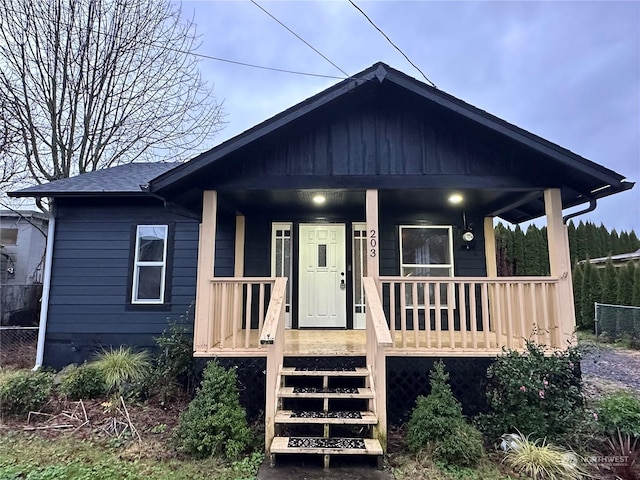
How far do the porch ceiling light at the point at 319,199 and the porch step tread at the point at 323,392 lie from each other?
9.43ft

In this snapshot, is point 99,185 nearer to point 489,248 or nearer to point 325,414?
point 325,414

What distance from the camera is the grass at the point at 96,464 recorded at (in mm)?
3250

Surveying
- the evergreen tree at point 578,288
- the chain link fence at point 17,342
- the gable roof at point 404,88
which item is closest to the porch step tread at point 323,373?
the gable roof at point 404,88

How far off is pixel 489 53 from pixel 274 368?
1220 cm

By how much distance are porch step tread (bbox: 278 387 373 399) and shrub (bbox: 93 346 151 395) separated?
2.51 m

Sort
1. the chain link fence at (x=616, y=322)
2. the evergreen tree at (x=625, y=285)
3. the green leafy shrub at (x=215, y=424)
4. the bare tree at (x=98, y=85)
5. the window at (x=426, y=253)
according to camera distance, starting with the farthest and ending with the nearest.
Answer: the evergreen tree at (x=625, y=285), the bare tree at (x=98, y=85), the chain link fence at (x=616, y=322), the window at (x=426, y=253), the green leafy shrub at (x=215, y=424)

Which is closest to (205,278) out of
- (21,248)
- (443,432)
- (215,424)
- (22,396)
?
(215,424)

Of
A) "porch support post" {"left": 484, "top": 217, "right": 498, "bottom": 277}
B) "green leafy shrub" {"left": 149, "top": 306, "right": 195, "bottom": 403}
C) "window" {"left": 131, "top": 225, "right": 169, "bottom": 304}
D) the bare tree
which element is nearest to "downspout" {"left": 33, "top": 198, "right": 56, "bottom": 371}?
"window" {"left": 131, "top": 225, "right": 169, "bottom": 304}

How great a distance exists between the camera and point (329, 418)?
149 inches

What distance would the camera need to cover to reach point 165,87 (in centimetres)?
1273

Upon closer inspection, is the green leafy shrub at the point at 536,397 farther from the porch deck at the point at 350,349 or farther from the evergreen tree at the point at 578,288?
the evergreen tree at the point at 578,288

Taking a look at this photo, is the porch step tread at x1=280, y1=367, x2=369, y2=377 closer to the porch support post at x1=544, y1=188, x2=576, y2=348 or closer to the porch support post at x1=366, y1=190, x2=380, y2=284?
the porch support post at x1=366, y1=190, x2=380, y2=284

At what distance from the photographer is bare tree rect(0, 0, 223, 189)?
10.8 metres

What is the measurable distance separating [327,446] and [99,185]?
6.50 metres
